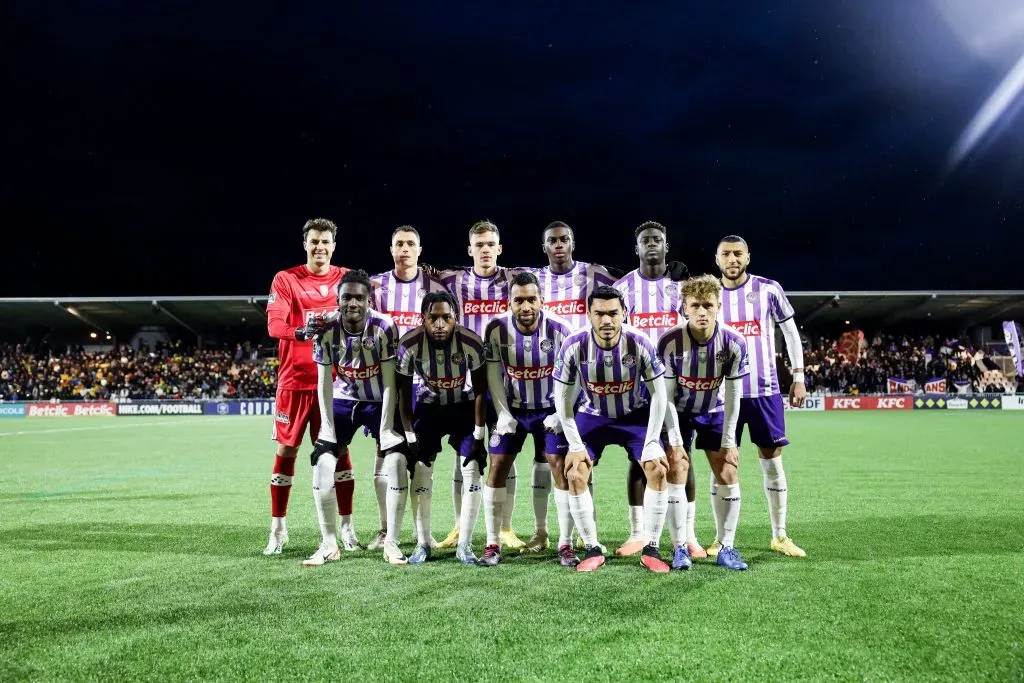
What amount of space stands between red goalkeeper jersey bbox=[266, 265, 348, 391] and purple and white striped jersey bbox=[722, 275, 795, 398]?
3003 millimetres

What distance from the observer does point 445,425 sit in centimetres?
534

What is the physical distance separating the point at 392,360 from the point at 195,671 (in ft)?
8.70

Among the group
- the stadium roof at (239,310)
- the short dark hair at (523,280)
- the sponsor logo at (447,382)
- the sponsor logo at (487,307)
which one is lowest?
the sponsor logo at (447,382)

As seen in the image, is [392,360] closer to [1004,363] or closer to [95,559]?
[95,559]

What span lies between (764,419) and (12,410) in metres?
35.2

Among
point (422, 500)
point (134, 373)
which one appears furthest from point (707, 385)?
point (134, 373)

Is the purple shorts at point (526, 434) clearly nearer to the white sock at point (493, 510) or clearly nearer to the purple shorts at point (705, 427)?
the white sock at point (493, 510)

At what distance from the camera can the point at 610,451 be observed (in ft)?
46.9

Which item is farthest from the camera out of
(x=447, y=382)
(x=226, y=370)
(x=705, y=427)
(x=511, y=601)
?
(x=226, y=370)

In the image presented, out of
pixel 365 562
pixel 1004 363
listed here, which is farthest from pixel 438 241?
pixel 365 562

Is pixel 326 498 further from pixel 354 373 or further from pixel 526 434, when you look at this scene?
pixel 526 434

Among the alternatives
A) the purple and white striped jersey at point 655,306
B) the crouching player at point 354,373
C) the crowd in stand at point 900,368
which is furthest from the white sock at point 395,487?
the crowd in stand at point 900,368

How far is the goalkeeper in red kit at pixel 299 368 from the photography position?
218 inches

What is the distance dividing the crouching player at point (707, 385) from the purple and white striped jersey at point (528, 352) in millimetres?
765
